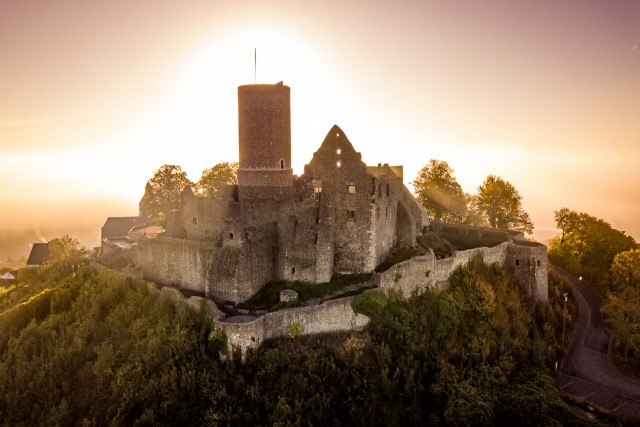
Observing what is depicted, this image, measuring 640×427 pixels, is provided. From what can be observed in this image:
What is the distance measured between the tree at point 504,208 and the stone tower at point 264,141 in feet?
101

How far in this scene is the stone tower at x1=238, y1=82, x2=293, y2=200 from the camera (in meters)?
33.5

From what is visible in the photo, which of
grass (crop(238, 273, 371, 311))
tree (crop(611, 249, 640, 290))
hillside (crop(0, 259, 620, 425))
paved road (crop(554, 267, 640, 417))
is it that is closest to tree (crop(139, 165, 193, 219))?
hillside (crop(0, 259, 620, 425))

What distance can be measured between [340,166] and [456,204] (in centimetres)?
2926

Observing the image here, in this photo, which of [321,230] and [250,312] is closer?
[250,312]

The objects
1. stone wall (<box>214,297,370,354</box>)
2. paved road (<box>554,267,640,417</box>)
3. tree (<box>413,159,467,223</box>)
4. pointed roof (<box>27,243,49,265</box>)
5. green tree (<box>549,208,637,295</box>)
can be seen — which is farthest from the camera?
pointed roof (<box>27,243,49,265</box>)

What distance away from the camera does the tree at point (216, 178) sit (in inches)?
2055

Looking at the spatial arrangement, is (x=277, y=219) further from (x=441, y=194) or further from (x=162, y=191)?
(x=441, y=194)

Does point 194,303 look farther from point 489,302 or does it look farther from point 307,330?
point 489,302

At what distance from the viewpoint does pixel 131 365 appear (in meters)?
27.0

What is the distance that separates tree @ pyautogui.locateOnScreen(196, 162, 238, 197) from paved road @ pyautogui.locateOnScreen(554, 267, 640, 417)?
119 feet

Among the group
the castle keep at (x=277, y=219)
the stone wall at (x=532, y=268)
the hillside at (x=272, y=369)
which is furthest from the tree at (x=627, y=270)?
the castle keep at (x=277, y=219)

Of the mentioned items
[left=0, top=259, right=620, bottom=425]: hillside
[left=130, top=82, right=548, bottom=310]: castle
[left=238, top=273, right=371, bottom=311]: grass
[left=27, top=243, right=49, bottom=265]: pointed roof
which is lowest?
[left=0, top=259, right=620, bottom=425]: hillside

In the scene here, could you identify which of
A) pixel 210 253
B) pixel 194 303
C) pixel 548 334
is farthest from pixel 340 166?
pixel 548 334

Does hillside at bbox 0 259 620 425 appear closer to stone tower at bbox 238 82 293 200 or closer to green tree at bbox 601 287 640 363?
green tree at bbox 601 287 640 363
